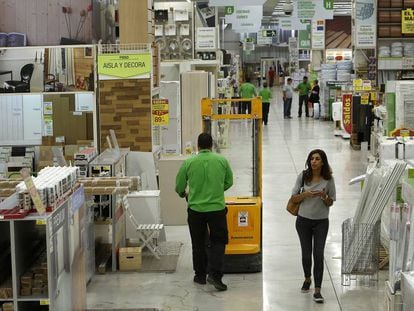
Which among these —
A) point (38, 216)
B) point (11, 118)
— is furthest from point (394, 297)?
point (11, 118)

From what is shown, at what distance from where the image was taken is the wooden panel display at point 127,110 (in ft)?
35.3

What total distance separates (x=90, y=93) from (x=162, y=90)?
3.53 metres

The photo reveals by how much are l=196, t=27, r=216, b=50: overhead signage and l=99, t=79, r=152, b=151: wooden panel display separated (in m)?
11.9

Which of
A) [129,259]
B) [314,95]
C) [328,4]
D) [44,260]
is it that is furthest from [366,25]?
[44,260]

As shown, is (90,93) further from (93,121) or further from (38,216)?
(38,216)

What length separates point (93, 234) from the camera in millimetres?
8555

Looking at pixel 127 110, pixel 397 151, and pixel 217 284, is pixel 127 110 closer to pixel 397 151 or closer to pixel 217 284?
pixel 217 284

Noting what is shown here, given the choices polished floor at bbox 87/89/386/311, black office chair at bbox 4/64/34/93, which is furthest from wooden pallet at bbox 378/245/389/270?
black office chair at bbox 4/64/34/93

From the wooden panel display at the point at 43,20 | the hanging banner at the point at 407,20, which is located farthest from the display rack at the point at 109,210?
the hanging banner at the point at 407,20

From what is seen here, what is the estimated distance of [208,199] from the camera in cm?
764

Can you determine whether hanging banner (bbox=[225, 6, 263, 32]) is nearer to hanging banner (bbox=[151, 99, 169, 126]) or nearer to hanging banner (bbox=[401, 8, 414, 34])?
hanging banner (bbox=[401, 8, 414, 34])

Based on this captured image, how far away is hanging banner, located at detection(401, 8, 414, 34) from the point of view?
19281mm

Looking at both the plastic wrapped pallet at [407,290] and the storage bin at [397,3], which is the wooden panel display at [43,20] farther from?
the storage bin at [397,3]

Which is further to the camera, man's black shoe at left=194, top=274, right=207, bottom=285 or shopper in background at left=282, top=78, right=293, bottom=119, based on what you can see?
shopper in background at left=282, top=78, right=293, bottom=119
